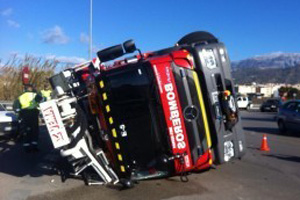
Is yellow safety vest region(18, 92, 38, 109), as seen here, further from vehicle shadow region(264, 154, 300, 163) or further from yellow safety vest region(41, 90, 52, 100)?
vehicle shadow region(264, 154, 300, 163)

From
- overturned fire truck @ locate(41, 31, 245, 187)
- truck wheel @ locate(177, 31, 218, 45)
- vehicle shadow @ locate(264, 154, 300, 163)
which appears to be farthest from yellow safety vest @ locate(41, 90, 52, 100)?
vehicle shadow @ locate(264, 154, 300, 163)

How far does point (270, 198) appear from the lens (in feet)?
16.8

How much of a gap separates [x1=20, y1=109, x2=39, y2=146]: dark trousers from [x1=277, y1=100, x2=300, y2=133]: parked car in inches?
371

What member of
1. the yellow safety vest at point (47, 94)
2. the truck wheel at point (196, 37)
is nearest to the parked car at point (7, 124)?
the yellow safety vest at point (47, 94)

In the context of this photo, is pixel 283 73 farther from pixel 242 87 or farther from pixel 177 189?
pixel 177 189

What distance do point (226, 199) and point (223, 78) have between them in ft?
6.01

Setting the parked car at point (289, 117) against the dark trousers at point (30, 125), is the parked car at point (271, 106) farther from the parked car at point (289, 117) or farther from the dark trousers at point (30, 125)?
the dark trousers at point (30, 125)

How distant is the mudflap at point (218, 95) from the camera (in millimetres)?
5133

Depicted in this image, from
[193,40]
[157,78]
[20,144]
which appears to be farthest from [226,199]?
[20,144]

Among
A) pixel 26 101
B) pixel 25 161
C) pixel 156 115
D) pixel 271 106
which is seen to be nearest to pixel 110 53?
pixel 156 115

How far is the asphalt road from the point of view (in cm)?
520

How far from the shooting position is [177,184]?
18.6 feet

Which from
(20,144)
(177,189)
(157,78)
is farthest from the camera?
(20,144)

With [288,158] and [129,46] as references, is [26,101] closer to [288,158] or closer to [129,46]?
[129,46]
